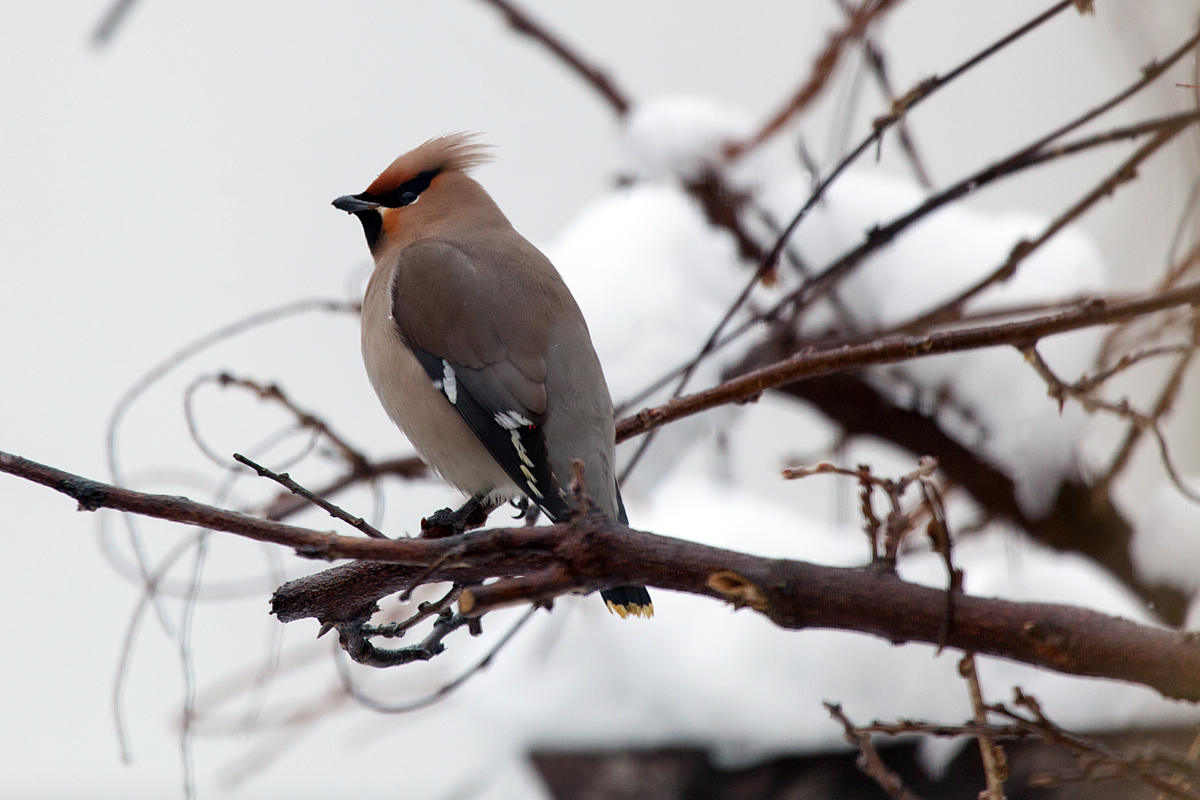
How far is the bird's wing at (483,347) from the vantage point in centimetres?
164

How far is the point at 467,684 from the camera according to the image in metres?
2.27

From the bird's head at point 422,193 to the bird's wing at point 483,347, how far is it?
17 centimetres

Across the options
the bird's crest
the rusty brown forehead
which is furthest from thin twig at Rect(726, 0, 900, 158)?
the rusty brown forehead

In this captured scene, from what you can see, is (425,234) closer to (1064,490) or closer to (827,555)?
(827,555)

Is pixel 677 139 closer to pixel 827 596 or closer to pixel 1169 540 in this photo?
pixel 1169 540

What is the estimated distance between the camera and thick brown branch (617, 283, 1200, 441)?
3.66ft

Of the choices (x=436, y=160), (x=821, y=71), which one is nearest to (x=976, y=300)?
(x=821, y=71)

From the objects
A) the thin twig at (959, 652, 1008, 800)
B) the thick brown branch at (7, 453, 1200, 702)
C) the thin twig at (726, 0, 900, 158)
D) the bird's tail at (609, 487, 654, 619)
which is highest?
the thin twig at (726, 0, 900, 158)

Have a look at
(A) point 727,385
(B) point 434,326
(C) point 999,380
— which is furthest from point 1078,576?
(B) point 434,326

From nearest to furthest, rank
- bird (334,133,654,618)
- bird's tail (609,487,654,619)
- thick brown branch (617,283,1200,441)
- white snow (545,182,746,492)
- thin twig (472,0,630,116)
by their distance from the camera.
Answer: thick brown branch (617,283,1200,441)
bird's tail (609,487,654,619)
bird (334,133,654,618)
white snow (545,182,746,492)
thin twig (472,0,630,116)

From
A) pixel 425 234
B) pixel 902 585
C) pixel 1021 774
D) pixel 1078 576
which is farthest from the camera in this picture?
pixel 1078 576

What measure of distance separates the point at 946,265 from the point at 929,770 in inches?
43.5

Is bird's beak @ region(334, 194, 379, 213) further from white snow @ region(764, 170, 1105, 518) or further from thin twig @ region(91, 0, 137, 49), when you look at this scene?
white snow @ region(764, 170, 1105, 518)

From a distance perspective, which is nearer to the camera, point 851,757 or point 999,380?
point 851,757
